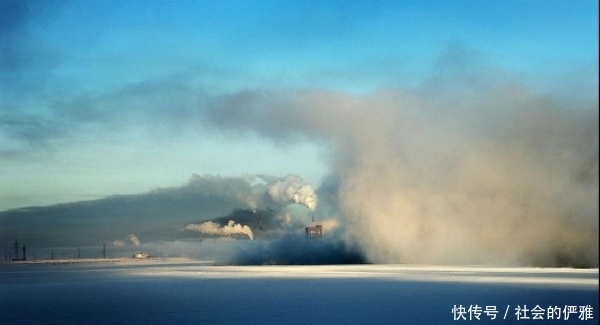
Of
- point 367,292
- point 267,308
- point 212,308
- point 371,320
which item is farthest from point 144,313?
point 367,292

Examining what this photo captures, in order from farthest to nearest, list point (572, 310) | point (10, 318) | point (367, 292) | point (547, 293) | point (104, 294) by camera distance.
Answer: point (104, 294), point (367, 292), point (547, 293), point (10, 318), point (572, 310)

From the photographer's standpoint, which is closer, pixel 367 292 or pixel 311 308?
pixel 311 308

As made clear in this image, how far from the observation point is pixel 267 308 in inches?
877

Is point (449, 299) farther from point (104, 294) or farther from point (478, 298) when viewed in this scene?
point (104, 294)

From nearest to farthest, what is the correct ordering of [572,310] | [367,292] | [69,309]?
[572,310]
[69,309]
[367,292]

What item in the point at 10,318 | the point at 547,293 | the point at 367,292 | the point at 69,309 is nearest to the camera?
the point at 10,318

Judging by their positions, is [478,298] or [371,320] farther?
[478,298]

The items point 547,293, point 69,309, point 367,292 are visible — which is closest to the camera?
point 69,309

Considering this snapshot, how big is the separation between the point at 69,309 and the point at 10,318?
2.20m

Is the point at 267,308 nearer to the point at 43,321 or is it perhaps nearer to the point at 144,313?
the point at 144,313

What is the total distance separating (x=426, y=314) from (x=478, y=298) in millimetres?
4551

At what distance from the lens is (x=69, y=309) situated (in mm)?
23438

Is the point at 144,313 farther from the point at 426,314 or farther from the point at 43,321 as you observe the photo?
the point at 426,314

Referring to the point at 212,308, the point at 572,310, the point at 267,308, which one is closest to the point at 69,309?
the point at 212,308
